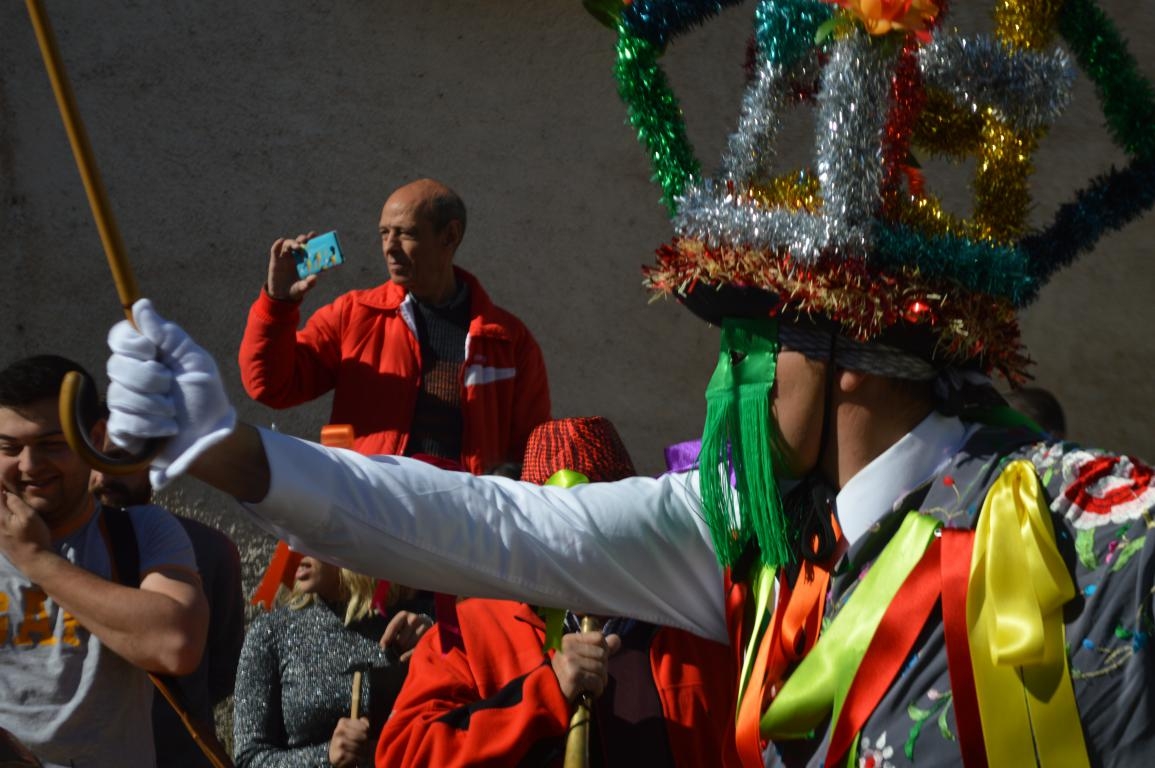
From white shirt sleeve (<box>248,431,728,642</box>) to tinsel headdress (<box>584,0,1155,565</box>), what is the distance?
0.11 meters

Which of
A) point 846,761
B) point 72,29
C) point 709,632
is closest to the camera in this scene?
point 846,761

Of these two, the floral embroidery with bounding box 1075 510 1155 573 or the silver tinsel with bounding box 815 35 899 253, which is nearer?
the floral embroidery with bounding box 1075 510 1155 573

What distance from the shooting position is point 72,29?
18.7 feet

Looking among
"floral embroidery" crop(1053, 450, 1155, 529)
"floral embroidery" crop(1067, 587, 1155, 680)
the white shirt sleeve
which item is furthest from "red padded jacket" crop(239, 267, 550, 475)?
"floral embroidery" crop(1067, 587, 1155, 680)

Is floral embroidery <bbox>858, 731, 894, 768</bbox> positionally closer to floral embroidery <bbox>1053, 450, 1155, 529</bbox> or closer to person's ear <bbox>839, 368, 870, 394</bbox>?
floral embroidery <bbox>1053, 450, 1155, 529</bbox>

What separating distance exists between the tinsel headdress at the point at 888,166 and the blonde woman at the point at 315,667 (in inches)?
67.3

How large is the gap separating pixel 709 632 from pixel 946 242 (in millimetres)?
851

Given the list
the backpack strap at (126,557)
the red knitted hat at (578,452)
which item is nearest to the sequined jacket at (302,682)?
the backpack strap at (126,557)

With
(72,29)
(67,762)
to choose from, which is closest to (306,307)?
(72,29)

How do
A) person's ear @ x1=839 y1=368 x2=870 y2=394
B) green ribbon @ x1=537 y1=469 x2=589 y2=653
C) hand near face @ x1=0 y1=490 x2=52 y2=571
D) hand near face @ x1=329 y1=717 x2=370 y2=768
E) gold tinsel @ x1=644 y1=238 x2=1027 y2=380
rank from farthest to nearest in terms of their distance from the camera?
hand near face @ x1=329 y1=717 x2=370 y2=768, hand near face @ x1=0 y1=490 x2=52 y2=571, green ribbon @ x1=537 y1=469 x2=589 y2=653, person's ear @ x1=839 y1=368 x2=870 y2=394, gold tinsel @ x1=644 y1=238 x2=1027 y2=380

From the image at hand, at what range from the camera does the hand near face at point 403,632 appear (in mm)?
3771

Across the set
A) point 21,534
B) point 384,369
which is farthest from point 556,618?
point 384,369

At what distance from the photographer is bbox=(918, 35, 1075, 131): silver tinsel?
2.30 meters

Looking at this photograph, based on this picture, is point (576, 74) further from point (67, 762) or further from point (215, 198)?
point (67, 762)
